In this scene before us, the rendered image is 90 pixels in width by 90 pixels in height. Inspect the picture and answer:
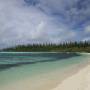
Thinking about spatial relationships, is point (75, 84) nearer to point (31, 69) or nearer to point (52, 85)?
point (52, 85)

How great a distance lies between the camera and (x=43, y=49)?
176 metres

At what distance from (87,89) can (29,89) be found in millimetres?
3229

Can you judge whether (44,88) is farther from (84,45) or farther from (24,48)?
(24,48)

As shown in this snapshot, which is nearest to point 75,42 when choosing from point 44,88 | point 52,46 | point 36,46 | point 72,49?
point 72,49

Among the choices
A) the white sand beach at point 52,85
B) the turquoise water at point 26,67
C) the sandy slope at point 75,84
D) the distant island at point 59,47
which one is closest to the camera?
the sandy slope at point 75,84

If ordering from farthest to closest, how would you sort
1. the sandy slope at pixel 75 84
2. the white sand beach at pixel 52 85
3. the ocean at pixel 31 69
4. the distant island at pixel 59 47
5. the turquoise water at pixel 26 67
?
the distant island at pixel 59 47, the turquoise water at pixel 26 67, the ocean at pixel 31 69, the white sand beach at pixel 52 85, the sandy slope at pixel 75 84

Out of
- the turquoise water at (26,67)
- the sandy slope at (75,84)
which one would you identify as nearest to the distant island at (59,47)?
the turquoise water at (26,67)

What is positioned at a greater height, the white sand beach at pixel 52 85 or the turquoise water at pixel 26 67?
the white sand beach at pixel 52 85

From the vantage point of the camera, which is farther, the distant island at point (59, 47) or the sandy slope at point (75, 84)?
the distant island at point (59, 47)

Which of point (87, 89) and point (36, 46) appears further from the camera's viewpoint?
point (36, 46)

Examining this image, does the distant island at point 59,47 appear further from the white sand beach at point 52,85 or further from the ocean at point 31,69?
the white sand beach at point 52,85

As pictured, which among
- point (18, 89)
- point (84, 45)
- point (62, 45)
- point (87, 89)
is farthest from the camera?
point (62, 45)

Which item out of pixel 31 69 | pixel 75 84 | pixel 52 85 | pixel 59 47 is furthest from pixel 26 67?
pixel 59 47

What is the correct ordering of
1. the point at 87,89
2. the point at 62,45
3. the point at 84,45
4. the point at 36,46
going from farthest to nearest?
the point at 36,46 → the point at 62,45 → the point at 84,45 → the point at 87,89
